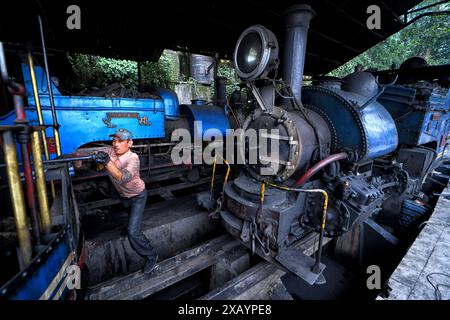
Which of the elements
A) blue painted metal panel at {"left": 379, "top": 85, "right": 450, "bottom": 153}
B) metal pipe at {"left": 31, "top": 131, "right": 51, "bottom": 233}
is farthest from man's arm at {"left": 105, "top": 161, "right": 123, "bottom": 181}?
blue painted metal panel at {"left": 379, "top": 85, "right": 450, "bottom": 153}

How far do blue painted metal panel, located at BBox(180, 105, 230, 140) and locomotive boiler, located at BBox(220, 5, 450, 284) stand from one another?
2761 millimetres

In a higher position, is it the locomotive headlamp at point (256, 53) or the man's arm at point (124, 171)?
the locomotive headlamp at point (256, 53)

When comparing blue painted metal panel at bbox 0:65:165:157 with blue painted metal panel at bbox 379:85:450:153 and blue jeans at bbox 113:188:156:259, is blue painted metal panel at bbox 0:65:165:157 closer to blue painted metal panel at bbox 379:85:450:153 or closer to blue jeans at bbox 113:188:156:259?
blue jeans at bbox 113:188:156:259

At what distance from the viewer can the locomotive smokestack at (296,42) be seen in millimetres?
3440

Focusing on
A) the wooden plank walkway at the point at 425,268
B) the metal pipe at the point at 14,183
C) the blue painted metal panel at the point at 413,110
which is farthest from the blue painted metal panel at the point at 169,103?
the wooden plank walkway at the point at 425,268

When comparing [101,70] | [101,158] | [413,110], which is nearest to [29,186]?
[101,158]

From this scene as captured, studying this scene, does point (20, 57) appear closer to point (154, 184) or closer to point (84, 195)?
point (84, 195)

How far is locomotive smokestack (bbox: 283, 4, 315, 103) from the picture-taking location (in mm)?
3440

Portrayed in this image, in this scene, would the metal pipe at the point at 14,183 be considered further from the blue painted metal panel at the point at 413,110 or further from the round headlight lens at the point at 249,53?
the blue painted metal panel at the point at 413,110

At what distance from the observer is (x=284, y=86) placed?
3.44 meters

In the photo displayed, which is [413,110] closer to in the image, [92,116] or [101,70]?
[92,116]

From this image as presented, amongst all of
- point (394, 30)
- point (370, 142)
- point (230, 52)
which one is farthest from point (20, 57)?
point (394, 30)

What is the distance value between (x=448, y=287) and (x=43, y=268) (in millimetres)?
4406

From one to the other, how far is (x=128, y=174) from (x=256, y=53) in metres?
2.55
